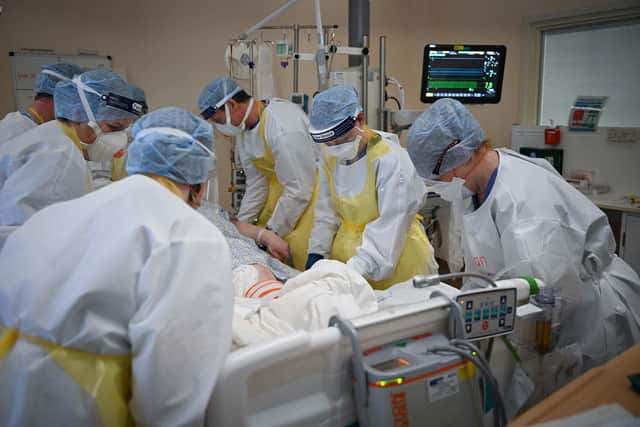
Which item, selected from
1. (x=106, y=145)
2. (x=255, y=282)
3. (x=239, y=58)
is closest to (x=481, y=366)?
(x=255, y=282)

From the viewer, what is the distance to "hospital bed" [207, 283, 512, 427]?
1.13 metres

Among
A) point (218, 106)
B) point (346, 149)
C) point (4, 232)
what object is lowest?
point (4, 232)

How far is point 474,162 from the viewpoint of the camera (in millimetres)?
1973

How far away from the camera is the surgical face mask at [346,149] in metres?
2.36

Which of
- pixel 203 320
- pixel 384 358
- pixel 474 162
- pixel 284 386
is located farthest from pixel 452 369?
pixel 474 162

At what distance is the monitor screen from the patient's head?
161 centimetres

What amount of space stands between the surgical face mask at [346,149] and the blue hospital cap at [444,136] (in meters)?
0.38

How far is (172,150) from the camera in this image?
137 centimetres

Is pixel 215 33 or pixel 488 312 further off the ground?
pixel 215 33

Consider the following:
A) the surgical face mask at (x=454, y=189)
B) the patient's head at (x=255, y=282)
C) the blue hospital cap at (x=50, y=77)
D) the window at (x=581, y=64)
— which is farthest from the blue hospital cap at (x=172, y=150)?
the window at (x=581, y=64)

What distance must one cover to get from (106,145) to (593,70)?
4.24 metres

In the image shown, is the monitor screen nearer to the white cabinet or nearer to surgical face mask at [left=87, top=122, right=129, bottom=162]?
the white cabinet

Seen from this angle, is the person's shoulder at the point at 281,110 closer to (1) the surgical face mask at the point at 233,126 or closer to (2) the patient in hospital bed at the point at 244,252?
(1) the surgical face mask at the point at 233,126

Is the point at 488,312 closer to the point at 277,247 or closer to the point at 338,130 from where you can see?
the point at 338,130
